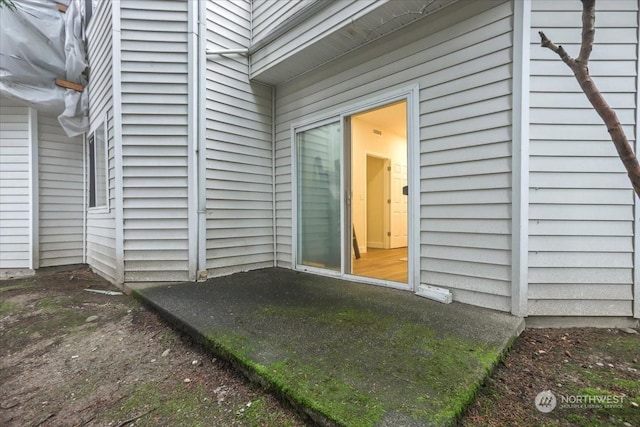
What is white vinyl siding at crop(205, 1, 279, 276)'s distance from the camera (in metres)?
3.58

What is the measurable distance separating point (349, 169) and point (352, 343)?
208 cm

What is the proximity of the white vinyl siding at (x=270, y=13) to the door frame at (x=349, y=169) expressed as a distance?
1.19 meters

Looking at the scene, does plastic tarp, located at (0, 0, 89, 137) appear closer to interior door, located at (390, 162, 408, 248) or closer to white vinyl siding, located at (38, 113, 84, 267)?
white vinyl siding, located at (38, 113, 84, 267)

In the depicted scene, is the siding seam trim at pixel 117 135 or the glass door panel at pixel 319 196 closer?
the siding seam trim at pixel 117 135

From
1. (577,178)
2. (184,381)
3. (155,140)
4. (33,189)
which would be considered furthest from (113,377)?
(33,189)

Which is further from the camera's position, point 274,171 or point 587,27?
point 274,171

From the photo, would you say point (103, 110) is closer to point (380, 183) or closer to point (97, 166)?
point (97, 166)

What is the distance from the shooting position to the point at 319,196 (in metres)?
3.80

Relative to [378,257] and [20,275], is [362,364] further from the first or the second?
[20,275]

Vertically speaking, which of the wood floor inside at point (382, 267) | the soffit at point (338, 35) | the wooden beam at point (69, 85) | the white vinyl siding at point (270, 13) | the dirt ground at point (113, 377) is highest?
the white vinyl siding at point (270, 13)

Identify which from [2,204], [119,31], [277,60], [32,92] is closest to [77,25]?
[32,92]

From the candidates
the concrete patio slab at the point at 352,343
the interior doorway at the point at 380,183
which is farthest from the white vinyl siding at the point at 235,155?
the interior doorway at the point at 380,183

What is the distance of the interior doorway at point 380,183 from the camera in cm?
557

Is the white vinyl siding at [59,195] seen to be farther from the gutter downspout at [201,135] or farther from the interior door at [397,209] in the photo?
the interior door at [397,209]
